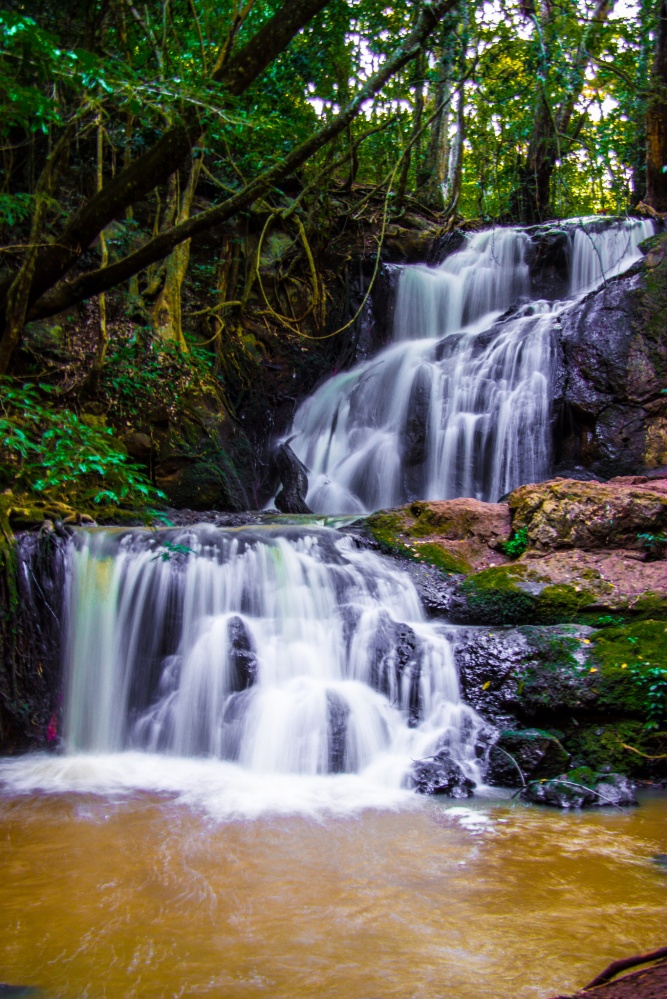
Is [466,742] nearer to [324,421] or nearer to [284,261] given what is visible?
[324,421]

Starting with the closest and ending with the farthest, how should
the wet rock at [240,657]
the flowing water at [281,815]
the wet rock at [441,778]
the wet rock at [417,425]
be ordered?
1. the flowing water at [281,815]
2. the wet rock at [441,778]
3. the wet rock at [240,657]
4. the wet rock at [417,425]

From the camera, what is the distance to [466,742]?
514cm

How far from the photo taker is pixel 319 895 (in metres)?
3.02

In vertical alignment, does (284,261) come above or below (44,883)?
above

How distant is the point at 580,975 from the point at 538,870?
0.99m

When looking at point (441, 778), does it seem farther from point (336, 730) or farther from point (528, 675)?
point (528, 675)

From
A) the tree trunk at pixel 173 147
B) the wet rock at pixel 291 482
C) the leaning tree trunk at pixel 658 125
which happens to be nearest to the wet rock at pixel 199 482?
the wet rock at pixel 291 482

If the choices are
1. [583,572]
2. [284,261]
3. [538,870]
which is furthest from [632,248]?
[538,870]

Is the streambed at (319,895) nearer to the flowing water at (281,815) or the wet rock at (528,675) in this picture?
the flowing water at (281,815)

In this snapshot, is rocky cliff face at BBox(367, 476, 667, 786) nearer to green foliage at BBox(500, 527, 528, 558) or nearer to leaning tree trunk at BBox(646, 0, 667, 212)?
green foliage at BBox(500, 527, 528, 558)

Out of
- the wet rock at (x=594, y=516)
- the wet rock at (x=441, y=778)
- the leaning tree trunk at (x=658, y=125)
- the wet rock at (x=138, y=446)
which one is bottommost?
the wet rock at (x=441, y=778)

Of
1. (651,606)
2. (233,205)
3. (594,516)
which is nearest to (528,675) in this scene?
(651,606)

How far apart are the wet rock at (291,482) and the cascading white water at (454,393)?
1.02 ft

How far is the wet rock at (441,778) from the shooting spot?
457 cm
